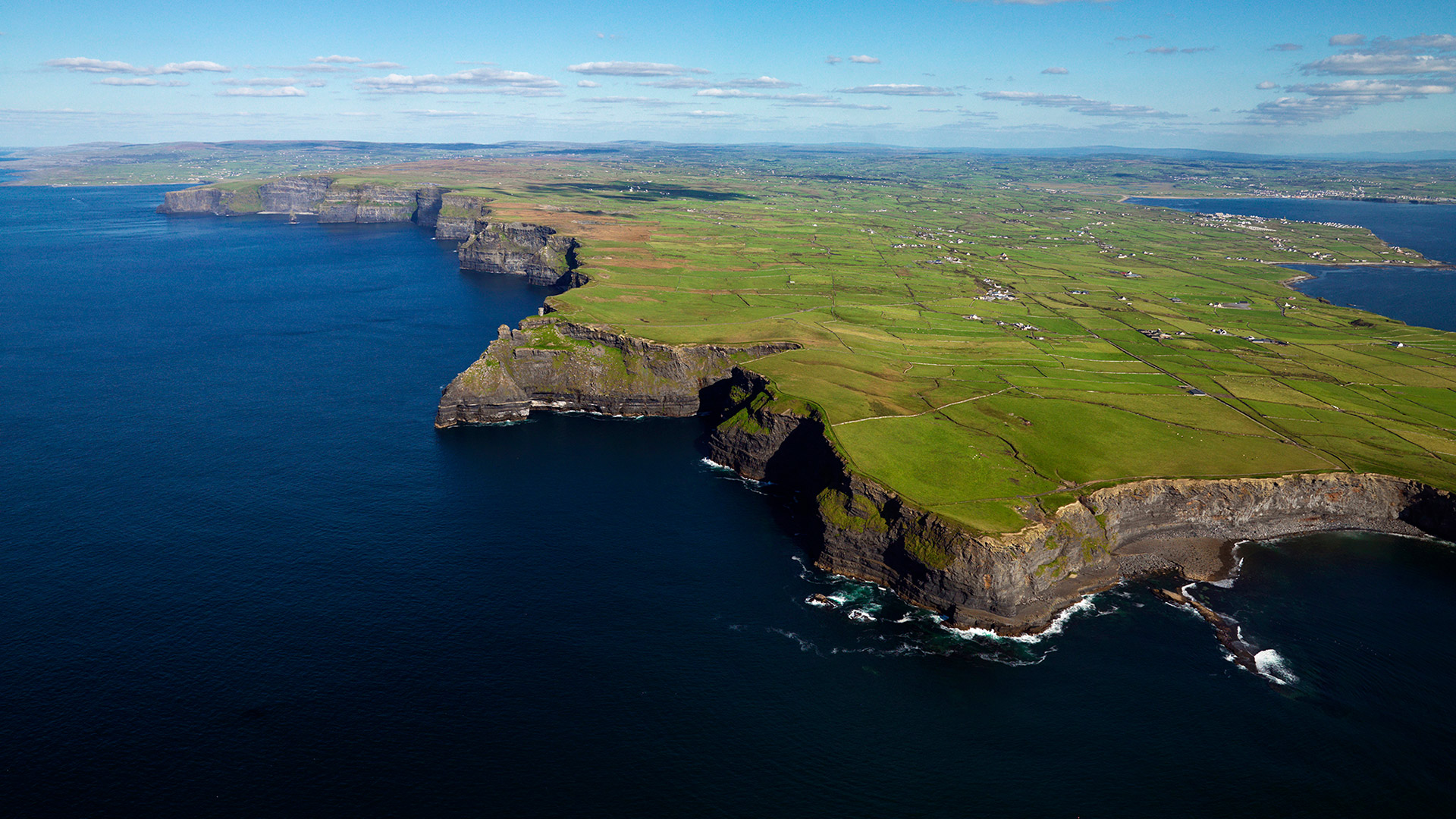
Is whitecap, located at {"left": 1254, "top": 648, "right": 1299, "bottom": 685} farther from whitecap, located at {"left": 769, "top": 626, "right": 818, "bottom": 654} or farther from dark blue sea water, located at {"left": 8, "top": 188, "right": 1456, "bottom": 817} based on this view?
whitecap, located at {"left": 769, "top": 626, "right": 818, "bottom": 654}

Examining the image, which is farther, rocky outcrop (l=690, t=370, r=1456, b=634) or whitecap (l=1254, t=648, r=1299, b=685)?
rocky outcrop (l=690, t=370, r=1456, b=634)

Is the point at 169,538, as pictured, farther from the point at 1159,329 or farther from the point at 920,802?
the point at 1159,329

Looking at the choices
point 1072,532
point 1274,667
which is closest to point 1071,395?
point 1072,532

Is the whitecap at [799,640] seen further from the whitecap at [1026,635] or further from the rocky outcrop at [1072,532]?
the whitecap at [1026,635]

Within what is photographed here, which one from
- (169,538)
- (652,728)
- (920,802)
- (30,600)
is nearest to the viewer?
(920,802)

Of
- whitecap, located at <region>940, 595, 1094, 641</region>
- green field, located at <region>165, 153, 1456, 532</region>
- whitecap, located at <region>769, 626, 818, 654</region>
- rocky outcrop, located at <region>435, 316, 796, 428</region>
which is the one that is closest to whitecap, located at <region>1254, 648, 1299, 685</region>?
whitecap, located at <region>940, 595, 1094, 641</region>

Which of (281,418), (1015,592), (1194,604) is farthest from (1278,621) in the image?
(281,418)

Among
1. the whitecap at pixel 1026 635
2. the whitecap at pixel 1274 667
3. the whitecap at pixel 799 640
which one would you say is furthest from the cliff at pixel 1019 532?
the whitecap at pixel 799 640
